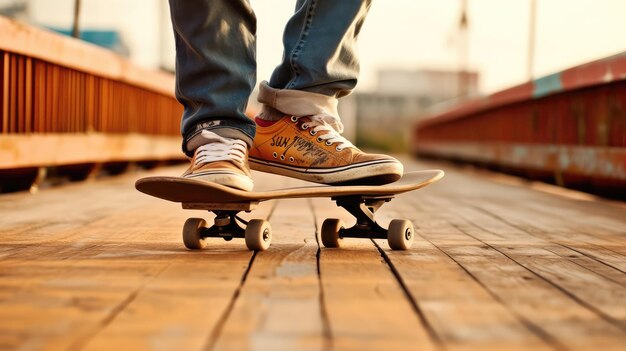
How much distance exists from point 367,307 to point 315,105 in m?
0.97

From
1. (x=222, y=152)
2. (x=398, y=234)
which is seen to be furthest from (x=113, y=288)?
(x=398, y=234)

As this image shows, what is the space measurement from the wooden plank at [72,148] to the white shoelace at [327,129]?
73.8 inches

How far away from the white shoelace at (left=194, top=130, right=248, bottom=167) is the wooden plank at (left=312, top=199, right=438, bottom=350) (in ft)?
1.07

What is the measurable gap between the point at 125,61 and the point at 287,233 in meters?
3.73

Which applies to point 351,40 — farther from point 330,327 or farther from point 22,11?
point 22,11

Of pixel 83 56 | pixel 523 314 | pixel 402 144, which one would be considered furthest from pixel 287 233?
pixel 402 144

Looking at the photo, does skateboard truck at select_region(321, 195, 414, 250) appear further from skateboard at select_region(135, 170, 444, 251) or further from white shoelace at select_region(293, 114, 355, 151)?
white shoelace at select_region(293, 114, 355, 151)

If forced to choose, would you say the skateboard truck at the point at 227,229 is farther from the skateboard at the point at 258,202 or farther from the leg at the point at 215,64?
the leg at the point at 215,64

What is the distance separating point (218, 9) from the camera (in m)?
2.27

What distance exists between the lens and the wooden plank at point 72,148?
154 inches

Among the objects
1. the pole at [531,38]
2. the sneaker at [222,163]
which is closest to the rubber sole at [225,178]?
the sneaker at [222,163]

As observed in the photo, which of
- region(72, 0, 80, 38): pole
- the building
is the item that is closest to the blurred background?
region(72, 0, 80, 38): pole

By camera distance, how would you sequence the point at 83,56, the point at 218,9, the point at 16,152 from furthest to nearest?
the point at 83,56
the point at 16,152
the point at 218,9

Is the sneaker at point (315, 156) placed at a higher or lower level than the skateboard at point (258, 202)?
higher
